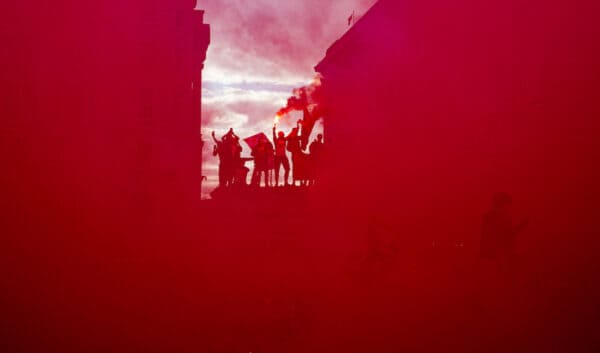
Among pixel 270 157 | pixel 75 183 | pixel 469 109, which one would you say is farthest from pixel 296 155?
pixel 75 183

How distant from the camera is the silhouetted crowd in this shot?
56.0 ft

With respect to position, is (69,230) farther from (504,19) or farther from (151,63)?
(504,19)

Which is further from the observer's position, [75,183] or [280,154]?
[280,154]

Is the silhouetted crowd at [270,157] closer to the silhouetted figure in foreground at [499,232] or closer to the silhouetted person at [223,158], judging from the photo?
the silhouetted person at [223,158]

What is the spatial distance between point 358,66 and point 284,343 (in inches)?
546

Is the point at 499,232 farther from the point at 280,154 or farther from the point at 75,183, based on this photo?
the point at 280,154

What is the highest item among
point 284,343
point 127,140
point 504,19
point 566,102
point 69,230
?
point 504,19

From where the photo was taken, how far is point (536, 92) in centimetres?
987

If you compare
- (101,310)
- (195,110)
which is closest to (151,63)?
(101,310)

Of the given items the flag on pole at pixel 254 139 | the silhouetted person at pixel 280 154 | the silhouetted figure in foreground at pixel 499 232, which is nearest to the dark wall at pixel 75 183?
the silhouetted figure in foreground at pixel 499 232

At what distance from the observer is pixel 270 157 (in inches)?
700

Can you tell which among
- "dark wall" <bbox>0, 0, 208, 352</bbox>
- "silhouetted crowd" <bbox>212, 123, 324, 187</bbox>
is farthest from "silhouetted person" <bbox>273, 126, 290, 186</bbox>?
"dark wall" <bbox>0, 0, 208, 352</bbox>

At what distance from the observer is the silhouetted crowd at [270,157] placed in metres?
17.1

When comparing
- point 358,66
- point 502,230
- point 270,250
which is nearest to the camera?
point 502,230
